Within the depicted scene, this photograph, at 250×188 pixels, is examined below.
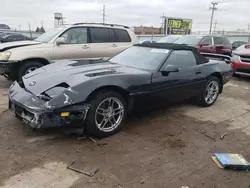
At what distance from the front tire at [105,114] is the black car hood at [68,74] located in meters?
0.29

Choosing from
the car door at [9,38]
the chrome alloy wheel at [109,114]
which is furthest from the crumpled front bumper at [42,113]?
the car door at [9,38]

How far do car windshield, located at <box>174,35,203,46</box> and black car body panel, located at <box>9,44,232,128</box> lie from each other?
611 cm

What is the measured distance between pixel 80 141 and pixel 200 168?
1.62m

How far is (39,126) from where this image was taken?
3146 millimetres

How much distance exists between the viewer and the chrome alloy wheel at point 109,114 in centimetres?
351

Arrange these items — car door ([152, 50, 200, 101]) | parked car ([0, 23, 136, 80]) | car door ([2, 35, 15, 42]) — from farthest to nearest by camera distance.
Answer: car door ([2, 35, 15, 42]) < parked car ([0, 23, 136, 80]) < car door ([152, 50, 200, 101])

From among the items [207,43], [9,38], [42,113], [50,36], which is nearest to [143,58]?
[42,113]

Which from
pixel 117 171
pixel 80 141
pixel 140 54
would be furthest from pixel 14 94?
pixel 140 54

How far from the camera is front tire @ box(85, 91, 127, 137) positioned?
3.37 meters

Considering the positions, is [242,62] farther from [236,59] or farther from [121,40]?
[121,40]

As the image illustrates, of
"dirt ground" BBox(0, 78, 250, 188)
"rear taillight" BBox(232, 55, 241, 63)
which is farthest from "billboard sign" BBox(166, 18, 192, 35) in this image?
"dirt ground" BBox(0, 78, 250, 188)

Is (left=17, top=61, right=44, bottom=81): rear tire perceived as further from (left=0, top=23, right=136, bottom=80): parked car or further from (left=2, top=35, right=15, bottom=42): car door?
(left=2, top=35, right=15, bottom=42): car door

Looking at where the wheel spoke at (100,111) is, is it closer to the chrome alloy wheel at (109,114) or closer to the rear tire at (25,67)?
the chrome alloy wheel at (109,114)

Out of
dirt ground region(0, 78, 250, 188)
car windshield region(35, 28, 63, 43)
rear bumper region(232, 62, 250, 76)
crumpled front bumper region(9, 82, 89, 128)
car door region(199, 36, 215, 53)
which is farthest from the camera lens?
car door region(199, 36, 215, 53)
